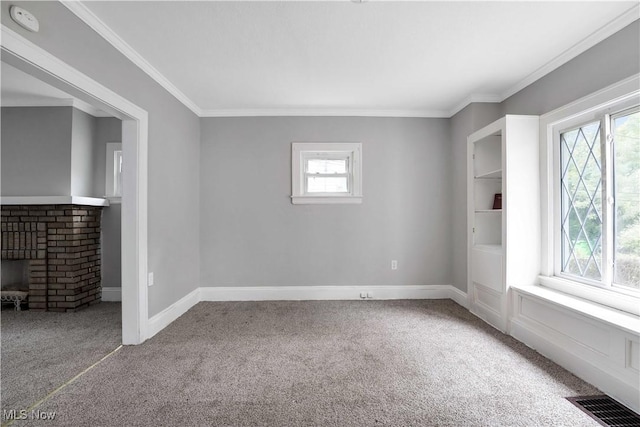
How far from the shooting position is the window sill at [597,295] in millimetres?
1990

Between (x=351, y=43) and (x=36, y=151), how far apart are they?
154 inches

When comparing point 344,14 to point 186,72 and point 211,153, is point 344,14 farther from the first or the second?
point 211,153

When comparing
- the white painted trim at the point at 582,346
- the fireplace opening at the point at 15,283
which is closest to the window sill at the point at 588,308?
the white painted trim at the point at 582,346

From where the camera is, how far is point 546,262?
106 inches

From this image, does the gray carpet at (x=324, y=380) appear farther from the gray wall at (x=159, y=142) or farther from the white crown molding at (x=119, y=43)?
the white crown molding at (x=119, y=43)

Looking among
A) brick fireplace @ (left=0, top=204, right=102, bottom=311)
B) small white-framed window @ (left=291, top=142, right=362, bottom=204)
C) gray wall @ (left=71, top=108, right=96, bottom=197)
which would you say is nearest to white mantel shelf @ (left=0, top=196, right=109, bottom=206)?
brick fireplace @ (left=0, top=204, right=102, bottom=311)

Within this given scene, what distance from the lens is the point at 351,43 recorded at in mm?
2324

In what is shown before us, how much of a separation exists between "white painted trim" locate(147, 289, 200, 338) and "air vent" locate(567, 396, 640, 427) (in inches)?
127

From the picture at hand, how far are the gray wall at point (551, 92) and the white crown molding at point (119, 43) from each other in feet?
11.0

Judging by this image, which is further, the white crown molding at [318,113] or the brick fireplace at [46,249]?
the white crown molding at [318,113]

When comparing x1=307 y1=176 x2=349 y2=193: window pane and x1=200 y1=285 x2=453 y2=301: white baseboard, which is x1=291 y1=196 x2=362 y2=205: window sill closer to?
x1=307 y1=176 x2=349 y2=193: window pane

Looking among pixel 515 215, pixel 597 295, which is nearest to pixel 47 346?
pixel 515 215

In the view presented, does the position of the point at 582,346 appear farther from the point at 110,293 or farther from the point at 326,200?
the point at 110,293

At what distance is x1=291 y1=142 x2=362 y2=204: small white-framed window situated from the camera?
388 cm
